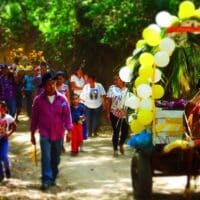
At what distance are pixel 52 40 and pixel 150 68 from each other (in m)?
14.1

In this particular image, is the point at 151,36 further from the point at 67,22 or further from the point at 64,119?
the point at 67,22

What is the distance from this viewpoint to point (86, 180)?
1120 centimetres

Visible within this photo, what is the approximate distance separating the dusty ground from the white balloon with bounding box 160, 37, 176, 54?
241 cm

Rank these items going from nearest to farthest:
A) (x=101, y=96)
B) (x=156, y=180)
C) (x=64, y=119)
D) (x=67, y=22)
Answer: (x=64, y=119), (x=156, y=180), (x=101, y=96), (x=67, y=22)

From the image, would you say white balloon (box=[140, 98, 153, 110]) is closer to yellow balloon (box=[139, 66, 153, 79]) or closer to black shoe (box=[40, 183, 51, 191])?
yellow balloon (box=[139, 66, 153, 79])

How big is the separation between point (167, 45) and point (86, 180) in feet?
11.5

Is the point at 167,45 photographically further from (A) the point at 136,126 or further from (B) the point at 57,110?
(B) the point at 57,110

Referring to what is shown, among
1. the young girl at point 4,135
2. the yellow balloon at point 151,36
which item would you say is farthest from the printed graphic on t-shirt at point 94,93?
the yellow balloon at point 151,36

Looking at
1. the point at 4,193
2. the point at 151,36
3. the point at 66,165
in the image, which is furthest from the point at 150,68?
the point at 66,165

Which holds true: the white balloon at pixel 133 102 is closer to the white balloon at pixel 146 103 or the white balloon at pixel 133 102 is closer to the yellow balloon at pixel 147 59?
the white balloon at pixel 146 103

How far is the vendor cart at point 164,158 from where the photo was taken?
8.95 meters

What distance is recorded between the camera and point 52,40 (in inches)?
886

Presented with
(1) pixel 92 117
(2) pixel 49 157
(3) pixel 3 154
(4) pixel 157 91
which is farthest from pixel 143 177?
(1) pixel 92 117

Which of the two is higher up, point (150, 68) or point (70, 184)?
point (150, 68)
